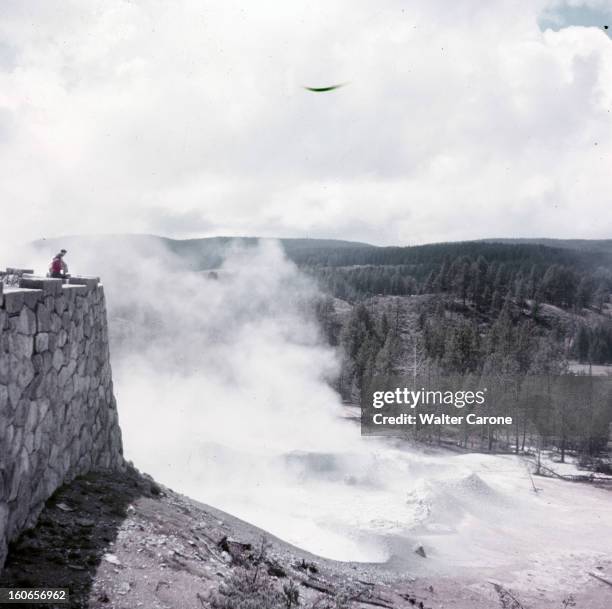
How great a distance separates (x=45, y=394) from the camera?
6906 mm

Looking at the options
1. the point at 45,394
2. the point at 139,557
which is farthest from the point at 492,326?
the point at 45,394

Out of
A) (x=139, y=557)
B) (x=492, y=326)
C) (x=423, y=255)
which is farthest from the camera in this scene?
(x=423, y=255)

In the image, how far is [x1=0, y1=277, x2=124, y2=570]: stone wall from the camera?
227 inches

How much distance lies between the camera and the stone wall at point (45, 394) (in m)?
5.76

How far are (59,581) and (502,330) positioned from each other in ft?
217

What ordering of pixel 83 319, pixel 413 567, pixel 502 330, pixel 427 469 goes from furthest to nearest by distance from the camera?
1. pixel 502 330
2. pixel 427 469
3. pixel 413 567
4. pixel 83 319

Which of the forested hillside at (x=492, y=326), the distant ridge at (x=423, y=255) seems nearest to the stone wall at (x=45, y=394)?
the forested hillside at (x=492, y=326)

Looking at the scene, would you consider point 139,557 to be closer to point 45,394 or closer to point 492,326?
point 45,394

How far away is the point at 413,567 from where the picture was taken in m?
16.4

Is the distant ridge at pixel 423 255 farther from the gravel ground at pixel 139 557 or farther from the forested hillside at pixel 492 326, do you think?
the gravel ground at pixel 139 557

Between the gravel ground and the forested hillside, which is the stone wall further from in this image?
the forested hillside

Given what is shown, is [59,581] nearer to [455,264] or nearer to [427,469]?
[427,469]

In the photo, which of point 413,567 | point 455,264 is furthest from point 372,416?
point 455,264

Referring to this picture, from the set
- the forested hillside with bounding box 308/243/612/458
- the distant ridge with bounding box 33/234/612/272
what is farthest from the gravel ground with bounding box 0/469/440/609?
the distant ridge with bounding box 33/234/612/272
